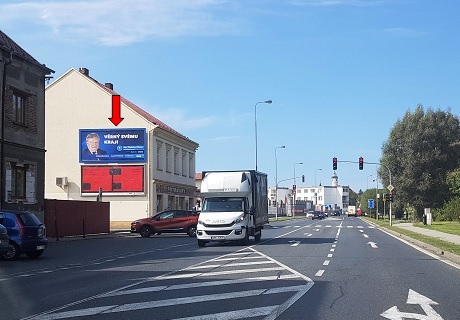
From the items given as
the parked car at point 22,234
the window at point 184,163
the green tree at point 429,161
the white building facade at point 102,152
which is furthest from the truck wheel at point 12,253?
the green tree at point 429,161

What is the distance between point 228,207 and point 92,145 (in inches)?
1139

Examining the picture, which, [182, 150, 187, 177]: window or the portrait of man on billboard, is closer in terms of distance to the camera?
the portrait of man on billboard

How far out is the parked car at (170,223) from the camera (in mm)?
37875

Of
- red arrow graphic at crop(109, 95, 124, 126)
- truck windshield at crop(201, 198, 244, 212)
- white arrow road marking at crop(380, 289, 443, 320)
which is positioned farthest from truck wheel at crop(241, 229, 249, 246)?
red arrow graphic at crop(109, 95, 124, 126)

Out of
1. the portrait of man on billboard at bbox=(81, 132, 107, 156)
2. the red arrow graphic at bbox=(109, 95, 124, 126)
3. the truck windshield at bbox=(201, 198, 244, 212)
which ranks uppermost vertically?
the red arrow graphic at bbox=(109, 95, 124, 126)

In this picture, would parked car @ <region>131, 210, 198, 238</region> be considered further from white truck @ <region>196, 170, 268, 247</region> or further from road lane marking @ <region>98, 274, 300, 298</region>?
road lane marking @ <region>98, 274, 300, 298</region>

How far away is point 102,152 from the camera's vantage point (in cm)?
5397

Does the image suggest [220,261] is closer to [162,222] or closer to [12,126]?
[12,126]

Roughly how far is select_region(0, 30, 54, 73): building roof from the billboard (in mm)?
19874

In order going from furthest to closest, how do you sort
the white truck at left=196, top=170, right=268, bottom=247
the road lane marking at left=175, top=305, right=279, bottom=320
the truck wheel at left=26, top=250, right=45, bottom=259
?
the white truck at left=196, top=170, right=268, bottom=247, the truck wheel at left=26, top=250, right=45, bottom=259, the road lane marking at left=175, top=305, right=279, bottom=320

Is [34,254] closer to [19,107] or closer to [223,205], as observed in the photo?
[223,205]

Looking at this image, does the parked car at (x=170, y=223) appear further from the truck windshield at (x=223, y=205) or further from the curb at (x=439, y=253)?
the curb at (x=439, y=253)

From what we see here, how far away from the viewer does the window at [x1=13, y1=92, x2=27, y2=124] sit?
32.2 meters

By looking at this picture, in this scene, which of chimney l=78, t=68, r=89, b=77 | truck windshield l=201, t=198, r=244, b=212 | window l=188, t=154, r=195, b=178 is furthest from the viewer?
window l=188, t=154, r=195, b=178
